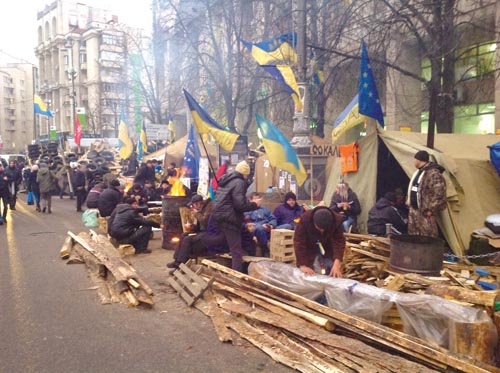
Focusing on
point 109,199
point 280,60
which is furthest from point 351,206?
point 109,199

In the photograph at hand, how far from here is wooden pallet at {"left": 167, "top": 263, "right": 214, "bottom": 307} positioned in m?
6.18

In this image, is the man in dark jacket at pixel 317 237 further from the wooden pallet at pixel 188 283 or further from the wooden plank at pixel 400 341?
the wooden pallet at pixel 188 283

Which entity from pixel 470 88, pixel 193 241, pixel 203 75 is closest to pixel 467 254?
pixel 193 241

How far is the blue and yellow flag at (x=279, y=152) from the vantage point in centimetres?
874

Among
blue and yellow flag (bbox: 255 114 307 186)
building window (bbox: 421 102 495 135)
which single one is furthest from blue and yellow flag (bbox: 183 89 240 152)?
building window (bbox: 421 102 495 135)

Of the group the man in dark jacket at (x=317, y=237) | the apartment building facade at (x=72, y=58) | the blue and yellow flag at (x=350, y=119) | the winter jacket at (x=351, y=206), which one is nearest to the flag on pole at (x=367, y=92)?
the blue and yellow flag at (x=350, y=119)

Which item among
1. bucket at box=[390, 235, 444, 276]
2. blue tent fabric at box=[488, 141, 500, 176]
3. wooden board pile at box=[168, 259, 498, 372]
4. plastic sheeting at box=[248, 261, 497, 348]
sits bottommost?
wooden board pile at box=[168, 259, 498, 372]

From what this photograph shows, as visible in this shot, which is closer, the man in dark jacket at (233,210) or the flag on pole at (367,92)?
the man in dark jacket at (233,210)

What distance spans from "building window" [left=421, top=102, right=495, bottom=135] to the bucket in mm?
10113

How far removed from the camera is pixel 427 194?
24.5ft

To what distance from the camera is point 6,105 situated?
86062 mm

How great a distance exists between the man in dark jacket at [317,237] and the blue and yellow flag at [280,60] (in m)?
5.41

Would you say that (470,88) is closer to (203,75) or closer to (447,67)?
(447,67)

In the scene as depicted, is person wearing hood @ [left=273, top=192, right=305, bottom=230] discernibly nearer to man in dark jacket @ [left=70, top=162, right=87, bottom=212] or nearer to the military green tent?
the military green tent
